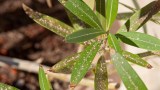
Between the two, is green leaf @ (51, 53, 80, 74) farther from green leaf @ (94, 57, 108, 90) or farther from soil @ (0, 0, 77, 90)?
soil @ (0, 0, 77, 90)

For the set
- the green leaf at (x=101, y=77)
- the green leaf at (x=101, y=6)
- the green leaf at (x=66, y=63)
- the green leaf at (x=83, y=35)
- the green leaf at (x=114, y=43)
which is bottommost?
the green leaf at (x=101, y=77)

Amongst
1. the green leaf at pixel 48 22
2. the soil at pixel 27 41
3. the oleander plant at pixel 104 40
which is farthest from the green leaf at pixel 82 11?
the soil at pixel 27 41

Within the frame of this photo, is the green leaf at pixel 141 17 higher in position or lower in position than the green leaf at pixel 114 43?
higher

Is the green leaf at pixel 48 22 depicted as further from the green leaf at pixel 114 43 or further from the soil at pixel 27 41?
the soil at pixel 27 41

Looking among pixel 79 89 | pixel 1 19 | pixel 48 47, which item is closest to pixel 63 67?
pixel 79 89

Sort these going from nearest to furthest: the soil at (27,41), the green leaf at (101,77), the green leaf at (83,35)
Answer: the green leaf at (83,35) < the green leaf at (101,77) < the soil at (27,41)

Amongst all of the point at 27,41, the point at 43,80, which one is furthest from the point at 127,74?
the point at 27,41

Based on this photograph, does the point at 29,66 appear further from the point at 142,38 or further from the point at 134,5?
the point at 142,38
